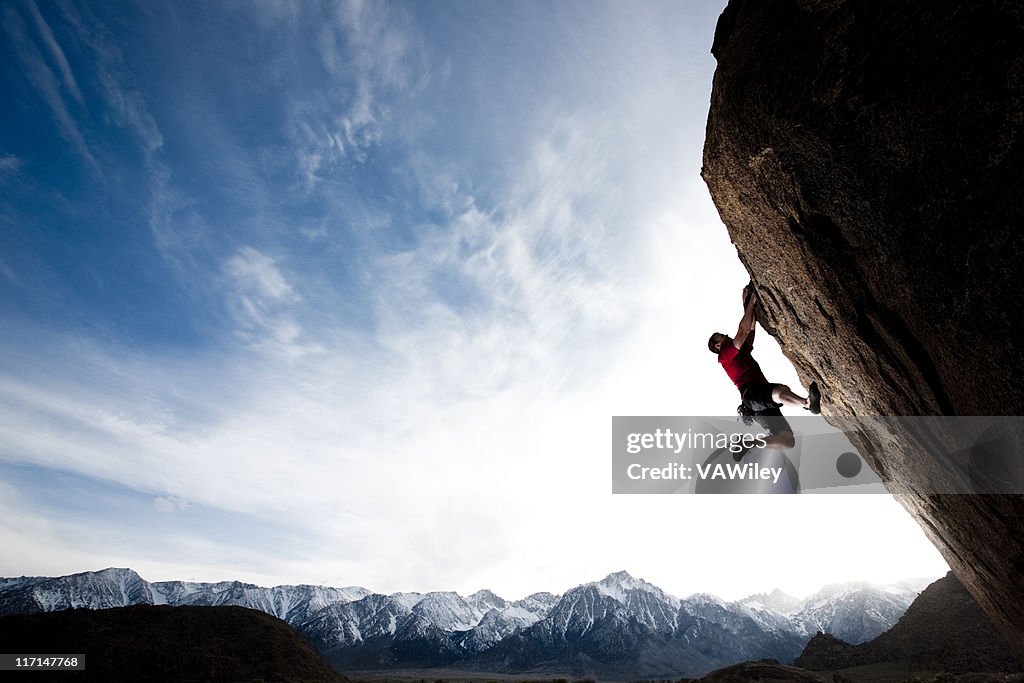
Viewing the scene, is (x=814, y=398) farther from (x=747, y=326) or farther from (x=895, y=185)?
(x=895, y=185)

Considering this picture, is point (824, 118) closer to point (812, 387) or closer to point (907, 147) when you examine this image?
point (907, 147)

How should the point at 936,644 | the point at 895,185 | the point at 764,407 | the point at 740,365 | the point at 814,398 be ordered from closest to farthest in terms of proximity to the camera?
the point at 895,185
the point at 814,398
the point at 764,407
the point at 740,365
the point at 936,644

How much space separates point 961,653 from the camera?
71.2 meters

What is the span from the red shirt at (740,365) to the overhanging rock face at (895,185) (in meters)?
1.38

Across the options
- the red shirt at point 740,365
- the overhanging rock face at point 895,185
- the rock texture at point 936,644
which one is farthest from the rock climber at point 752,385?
the rock texture at point 936,644

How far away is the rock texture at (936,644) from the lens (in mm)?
67938

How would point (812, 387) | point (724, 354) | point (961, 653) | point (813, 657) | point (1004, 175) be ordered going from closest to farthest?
point (1004, 175)
point (812, 387)
point (724, 354)
point (961, 653)
point (813, 657)

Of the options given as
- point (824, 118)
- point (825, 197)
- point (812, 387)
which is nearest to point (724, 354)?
point (812, 387)

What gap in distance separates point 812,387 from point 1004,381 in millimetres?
2954

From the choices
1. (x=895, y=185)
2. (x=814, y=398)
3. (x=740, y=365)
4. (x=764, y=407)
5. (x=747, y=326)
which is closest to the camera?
(x=895, y=185)

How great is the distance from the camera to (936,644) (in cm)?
7875

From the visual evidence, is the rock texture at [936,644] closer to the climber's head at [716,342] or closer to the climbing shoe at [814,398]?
the climber's head at [716,342]

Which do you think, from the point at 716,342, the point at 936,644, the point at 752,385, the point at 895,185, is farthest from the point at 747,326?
the point at 936,644

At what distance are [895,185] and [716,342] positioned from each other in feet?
15.6
